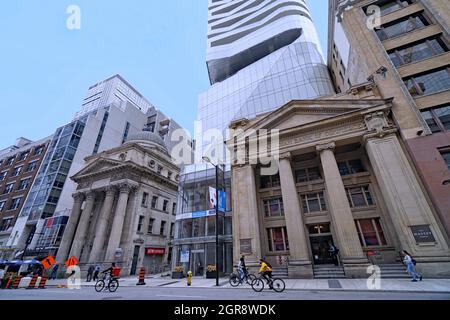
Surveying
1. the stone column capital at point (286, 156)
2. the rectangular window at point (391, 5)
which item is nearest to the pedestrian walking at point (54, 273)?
the stone column capital at point (286, 156)

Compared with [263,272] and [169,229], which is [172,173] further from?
[263,272]

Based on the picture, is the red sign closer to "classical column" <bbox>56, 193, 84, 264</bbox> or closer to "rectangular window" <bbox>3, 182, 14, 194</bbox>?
"classical column" <bbox>56, 193, 84, 264</bbox>

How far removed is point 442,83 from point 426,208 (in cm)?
1104

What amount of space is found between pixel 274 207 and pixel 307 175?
16.3 ft

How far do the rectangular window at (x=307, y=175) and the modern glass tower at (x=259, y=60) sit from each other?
643 inches

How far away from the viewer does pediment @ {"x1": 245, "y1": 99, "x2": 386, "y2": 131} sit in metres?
19.0

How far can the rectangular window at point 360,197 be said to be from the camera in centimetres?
1895

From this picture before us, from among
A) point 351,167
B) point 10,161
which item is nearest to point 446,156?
point 351,167

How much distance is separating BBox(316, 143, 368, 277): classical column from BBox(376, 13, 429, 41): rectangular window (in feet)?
45.6

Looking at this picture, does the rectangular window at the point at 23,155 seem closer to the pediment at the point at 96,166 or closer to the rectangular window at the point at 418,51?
the pediment at the point at 96,166

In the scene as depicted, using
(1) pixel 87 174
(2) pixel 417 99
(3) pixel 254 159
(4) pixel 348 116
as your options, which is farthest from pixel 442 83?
(1) pixel 87 174

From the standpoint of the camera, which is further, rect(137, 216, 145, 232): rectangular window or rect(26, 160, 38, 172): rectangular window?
rect(26, 160, 38, 172): rectangular window

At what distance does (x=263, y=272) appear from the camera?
36.0 feet

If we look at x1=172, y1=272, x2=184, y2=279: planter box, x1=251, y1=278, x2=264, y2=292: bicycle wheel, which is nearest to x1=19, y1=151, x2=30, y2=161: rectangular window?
x1=172, y1=272, x2=184, y2=279: planter box
